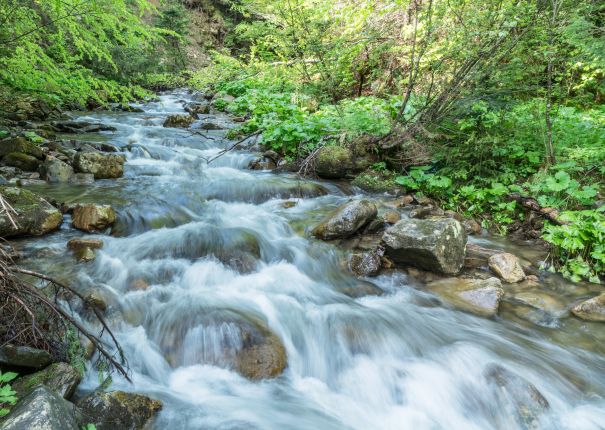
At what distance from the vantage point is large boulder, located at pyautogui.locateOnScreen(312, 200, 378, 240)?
5109 mm

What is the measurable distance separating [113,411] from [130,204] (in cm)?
382

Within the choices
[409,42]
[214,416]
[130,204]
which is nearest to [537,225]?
[409,42]

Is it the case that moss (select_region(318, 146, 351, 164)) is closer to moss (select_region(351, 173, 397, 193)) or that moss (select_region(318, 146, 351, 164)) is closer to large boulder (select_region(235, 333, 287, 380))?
moss (select_region(351, 173, 397, 193))

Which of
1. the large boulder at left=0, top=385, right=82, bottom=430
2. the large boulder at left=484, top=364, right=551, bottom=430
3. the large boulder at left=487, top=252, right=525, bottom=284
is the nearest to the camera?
the large boulder at left=0, top=385, right=82, bottom=430

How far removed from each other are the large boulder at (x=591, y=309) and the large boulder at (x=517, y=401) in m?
1.32

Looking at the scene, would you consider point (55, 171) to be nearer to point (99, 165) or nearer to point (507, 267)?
point (99, 165)

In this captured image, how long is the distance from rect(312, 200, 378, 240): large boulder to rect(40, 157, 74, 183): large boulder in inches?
172

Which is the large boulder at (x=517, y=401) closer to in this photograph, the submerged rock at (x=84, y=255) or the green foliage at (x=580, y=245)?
the green foliage at (x=580, y=245)

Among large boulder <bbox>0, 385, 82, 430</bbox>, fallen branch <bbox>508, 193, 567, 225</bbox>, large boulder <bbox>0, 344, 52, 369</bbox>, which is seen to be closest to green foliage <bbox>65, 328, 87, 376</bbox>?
large boulder <bbox>0, 344, 52, 369</bbox>

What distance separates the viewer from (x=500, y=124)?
6.10 meters

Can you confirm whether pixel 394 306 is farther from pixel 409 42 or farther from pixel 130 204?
pixel 409 42

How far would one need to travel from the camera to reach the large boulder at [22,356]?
2.17 metres

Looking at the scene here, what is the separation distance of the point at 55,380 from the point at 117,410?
0.40 metres

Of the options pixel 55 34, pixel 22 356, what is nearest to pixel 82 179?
pixel 55 34
